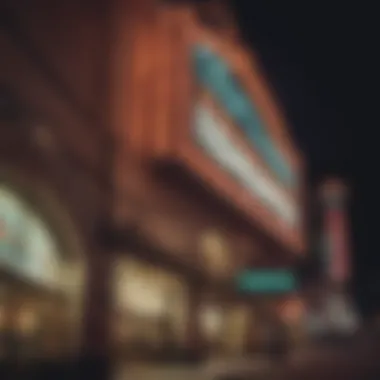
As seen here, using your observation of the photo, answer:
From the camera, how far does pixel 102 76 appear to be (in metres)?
10.5

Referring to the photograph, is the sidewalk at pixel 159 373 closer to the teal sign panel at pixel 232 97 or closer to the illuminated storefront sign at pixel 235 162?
the illuminated storefront sign at pixel 235 162

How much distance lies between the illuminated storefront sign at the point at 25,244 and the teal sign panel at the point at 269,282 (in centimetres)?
455

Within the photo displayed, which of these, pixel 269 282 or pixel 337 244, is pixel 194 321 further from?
pixel 337 244

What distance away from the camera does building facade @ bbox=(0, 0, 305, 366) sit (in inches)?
345

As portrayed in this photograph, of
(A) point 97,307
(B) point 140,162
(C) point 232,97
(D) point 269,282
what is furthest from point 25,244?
(C) point 232,97

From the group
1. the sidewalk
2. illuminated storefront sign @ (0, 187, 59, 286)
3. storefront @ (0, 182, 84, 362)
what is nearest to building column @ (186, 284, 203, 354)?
the sidewalk

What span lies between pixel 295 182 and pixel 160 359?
52.1ft

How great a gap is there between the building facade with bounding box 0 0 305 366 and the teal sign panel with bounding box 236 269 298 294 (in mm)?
374

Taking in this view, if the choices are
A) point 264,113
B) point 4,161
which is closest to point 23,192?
point 4,161

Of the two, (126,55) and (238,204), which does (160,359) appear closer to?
(126,55)

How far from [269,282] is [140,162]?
3.03 metres

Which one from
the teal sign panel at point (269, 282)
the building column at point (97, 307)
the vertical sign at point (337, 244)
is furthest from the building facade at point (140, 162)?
the vertical sign at point (337, 244)

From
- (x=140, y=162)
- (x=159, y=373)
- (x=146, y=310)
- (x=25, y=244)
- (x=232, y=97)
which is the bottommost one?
(x=159, y=373)

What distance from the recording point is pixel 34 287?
319 inches
